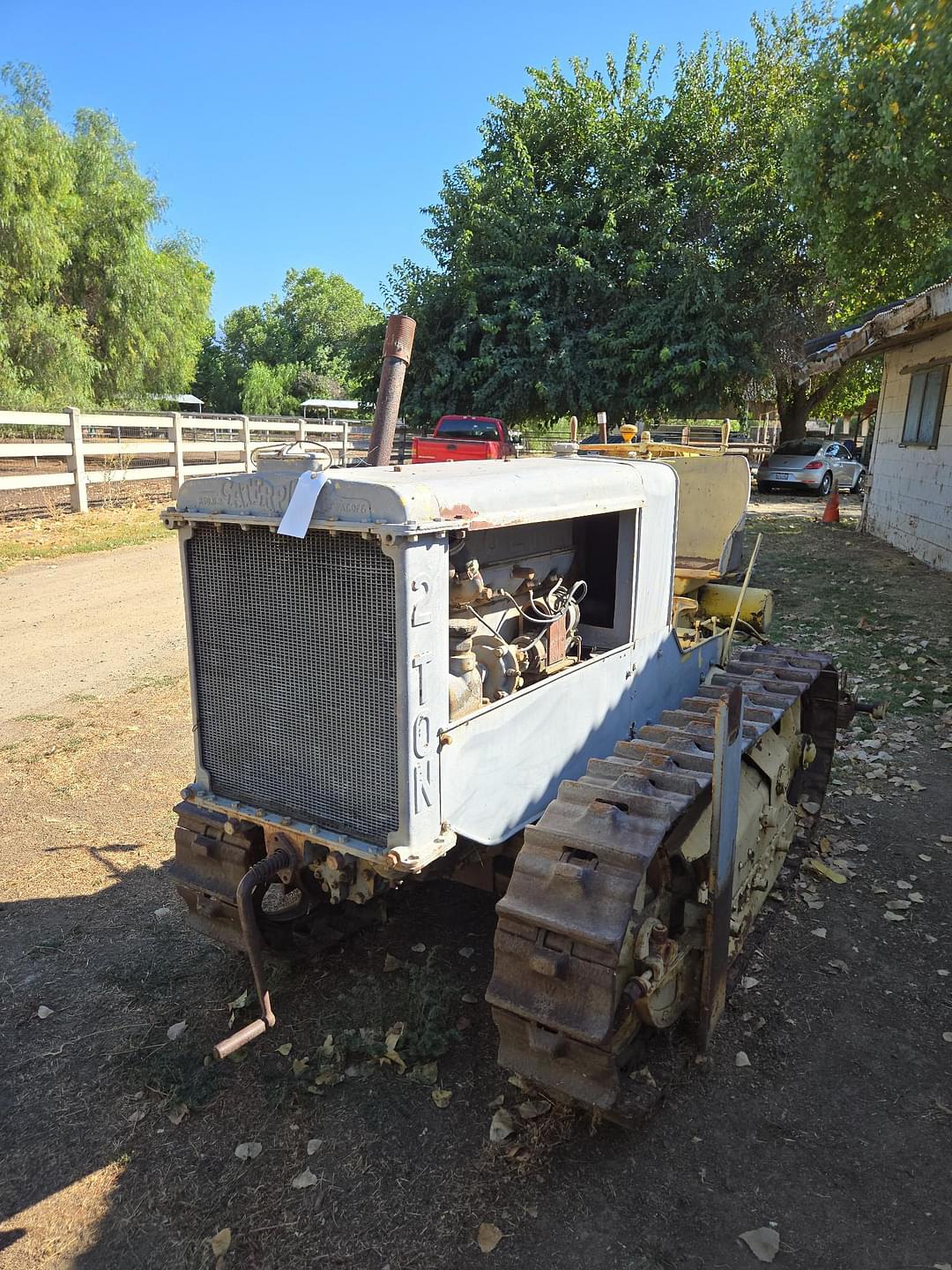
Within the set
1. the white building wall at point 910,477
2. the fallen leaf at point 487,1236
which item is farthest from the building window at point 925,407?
the fallen leaf at point 487,1236

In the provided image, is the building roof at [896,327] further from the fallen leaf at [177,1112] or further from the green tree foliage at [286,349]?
the green tree foliage at [286,349]

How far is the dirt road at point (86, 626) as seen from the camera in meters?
7.39

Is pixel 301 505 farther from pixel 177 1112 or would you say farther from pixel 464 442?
pixel 464 442

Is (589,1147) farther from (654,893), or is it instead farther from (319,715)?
(319,715)

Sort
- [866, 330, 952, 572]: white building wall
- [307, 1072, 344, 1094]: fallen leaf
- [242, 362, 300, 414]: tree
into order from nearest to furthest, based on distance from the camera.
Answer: [307, 1072, 344, 1094]: fallen leaf < [866, 330, 952, 572]: white building wall < [242, 362, 300, 414]: tree

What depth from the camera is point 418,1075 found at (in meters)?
3.06

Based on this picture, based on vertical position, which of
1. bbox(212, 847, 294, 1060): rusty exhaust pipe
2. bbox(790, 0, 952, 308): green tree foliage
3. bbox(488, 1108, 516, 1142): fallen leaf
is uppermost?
bbox(790, 0, 952, 308): green tree foliage

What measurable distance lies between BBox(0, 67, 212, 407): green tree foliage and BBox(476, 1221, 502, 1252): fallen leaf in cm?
2005

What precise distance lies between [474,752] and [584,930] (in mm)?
737

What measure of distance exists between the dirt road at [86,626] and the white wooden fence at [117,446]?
1751mm

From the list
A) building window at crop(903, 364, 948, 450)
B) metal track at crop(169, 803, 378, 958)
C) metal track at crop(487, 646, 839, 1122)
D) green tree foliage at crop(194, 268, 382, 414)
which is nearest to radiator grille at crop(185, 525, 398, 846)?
metal track at crop(169, 803, 378, 958)

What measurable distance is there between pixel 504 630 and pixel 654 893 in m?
1.17

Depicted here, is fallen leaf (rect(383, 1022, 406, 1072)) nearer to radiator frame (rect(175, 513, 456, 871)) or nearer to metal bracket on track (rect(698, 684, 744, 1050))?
radiator frame (rect(175, 513, 456, 871))

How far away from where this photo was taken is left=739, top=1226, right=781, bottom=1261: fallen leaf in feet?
7.83
